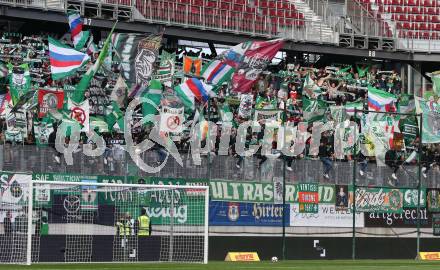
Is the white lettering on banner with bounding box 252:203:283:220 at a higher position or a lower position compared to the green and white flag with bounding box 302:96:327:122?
lower

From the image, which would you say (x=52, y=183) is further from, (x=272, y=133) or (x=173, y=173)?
(x=272, y=133)

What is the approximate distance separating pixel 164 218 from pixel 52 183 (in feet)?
13.9

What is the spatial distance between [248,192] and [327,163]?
293 cm

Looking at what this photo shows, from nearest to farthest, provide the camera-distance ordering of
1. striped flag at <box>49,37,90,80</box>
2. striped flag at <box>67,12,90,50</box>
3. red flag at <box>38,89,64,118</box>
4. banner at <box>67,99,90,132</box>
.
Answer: red flag at <box>38,89,64,118</box> → banner at <box>67,99,90,132</box> → striped flag at <box>49,37,90,80</box> → striped flag at <box>67,12,90,50</box>

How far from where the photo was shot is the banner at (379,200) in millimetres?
33375

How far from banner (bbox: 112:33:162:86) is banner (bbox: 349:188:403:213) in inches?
304

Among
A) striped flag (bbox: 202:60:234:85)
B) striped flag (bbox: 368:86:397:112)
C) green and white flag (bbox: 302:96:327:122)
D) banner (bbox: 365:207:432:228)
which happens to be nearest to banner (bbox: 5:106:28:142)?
green and white flag (bbox: 302:96:327:122)

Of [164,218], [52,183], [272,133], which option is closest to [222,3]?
[272,133]

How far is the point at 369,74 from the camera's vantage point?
47531mm

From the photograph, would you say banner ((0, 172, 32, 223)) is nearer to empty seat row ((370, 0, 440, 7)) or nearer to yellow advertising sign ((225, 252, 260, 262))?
yellow advertising sign ((225, 252, 260, 262))

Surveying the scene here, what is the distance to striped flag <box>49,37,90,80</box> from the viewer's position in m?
34.4

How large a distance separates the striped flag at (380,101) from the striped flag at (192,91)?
691cm

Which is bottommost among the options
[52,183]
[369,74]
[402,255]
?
[402,255]

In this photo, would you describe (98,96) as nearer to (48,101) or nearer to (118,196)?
(48,101)
